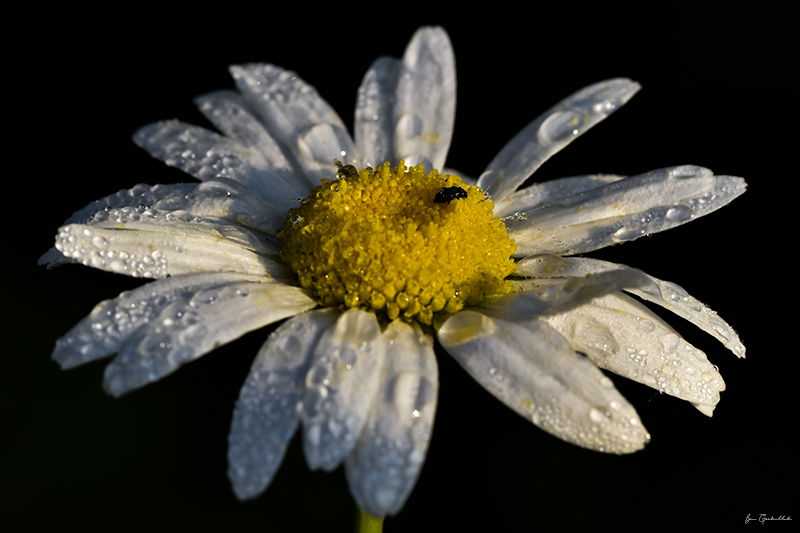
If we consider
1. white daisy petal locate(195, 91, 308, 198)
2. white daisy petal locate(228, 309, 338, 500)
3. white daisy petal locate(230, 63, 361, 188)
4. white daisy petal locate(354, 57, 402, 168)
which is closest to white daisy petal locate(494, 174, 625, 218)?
white daisy petal locate(354, 57, 402, 168)

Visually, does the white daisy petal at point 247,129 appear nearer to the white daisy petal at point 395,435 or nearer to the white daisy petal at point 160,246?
the white daisy petal at point 160,246

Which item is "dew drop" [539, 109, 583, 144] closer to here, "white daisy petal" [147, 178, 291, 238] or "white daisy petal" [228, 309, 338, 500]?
"white daisy petal" [147, 178, 291, 238]

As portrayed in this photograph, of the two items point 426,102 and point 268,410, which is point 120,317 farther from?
point 426,102

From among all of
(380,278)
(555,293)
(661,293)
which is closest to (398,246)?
(380,278)

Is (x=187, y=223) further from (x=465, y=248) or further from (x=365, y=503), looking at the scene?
(x=365, y=503)

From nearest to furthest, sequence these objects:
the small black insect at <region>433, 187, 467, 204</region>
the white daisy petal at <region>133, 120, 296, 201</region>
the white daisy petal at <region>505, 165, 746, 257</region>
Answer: the small black insect at <region>433, 187, 467, 204</region>
the white daisy petal at <region>505, 165, 746, 257</region>
the white daisy petal at <region>133, 120, 296, 201</region>

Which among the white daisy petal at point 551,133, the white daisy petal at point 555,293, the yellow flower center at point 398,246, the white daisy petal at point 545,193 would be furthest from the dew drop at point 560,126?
the white daisy petal at point 555,293
